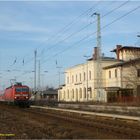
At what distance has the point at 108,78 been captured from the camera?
9425 centimetres

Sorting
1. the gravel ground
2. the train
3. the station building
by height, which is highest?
the station building

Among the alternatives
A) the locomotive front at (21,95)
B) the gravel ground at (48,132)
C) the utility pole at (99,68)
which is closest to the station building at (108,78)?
the utility pole at (99,68)

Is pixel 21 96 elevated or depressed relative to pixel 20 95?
depressed

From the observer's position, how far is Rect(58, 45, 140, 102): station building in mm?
80644

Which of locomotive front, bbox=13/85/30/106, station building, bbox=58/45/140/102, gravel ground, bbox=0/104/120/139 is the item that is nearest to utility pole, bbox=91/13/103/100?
station building, bbox=58/45/140/102

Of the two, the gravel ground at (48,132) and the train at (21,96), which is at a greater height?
the train at (21,96)

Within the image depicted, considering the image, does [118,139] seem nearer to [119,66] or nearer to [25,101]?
[25,101]

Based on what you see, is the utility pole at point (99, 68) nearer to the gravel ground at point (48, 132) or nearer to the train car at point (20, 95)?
the train car at point (20, 95)

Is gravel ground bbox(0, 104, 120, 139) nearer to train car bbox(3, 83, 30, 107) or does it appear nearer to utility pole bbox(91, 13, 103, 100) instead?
utility pole bbox(91, 13, 103, 100)

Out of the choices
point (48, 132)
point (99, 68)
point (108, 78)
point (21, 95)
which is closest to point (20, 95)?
point (21, 95)

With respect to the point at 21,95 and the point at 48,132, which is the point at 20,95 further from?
the point at 48,132

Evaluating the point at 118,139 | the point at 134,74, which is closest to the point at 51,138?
the point at 118,139

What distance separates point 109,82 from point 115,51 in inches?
865

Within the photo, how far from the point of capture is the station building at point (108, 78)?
80.6 meters
